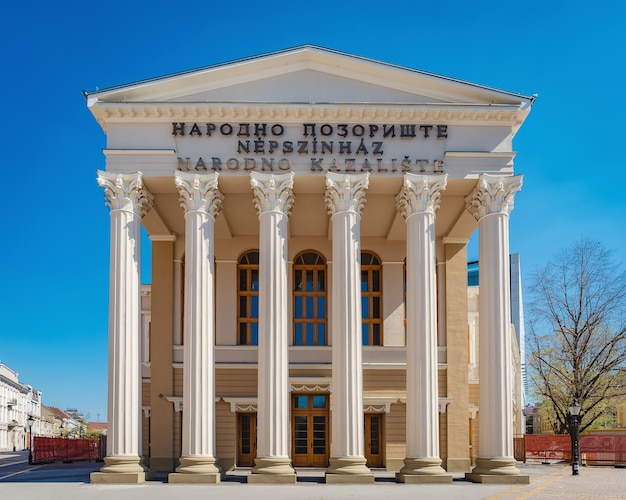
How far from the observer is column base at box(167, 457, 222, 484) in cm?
2800

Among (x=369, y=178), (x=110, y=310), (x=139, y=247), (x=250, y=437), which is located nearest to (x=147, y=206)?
(x=139, y=247)

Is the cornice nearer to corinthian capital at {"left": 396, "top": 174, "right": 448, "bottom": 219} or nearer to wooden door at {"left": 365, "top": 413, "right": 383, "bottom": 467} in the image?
corinthian capital at {"left": 396, "top": 174, "right": 448, "bottom": 219}

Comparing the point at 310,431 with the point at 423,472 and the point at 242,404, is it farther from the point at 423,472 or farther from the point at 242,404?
the point at 423,472

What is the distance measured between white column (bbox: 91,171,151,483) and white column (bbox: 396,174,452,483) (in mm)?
9355

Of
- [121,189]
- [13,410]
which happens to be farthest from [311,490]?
[13,410]

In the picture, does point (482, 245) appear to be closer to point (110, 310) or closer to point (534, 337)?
point (110, 310)

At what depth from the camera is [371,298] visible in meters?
37.4

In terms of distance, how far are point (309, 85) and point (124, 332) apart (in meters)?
11.0

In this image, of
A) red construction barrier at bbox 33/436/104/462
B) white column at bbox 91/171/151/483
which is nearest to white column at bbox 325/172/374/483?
white column at bbox 91/171/151/483

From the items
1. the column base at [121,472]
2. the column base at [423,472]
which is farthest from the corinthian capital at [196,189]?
the column base at [423,472]

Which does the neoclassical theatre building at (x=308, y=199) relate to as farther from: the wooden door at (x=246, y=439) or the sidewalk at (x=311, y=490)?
the wooden door at (x=246, y=439)

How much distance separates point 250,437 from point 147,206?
11.3 meters

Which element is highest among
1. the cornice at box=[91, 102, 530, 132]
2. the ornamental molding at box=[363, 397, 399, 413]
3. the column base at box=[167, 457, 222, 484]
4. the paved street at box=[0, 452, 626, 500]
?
the cornice at box=[91, 102, 530, 132]

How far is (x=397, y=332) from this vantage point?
36750 millimetres
